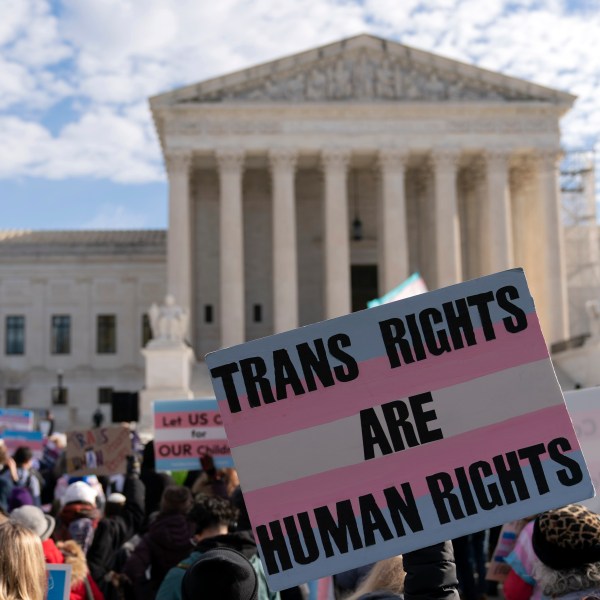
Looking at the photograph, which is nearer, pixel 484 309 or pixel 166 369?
pixel 484 309

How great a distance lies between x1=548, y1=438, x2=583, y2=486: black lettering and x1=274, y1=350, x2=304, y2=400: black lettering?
122 centimetres

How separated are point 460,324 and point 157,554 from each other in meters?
4.52

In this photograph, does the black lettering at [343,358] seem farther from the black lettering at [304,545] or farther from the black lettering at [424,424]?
the black lettering at [304,545]

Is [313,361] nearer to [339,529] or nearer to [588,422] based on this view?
[339,529]

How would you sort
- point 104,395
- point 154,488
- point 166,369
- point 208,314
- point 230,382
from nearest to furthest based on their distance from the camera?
point 230,382
point 154,488
point 166,369
point 208,314
point 104,395

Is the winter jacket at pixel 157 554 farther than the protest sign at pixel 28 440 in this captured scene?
No

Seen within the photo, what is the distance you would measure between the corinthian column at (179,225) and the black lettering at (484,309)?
40725 mm

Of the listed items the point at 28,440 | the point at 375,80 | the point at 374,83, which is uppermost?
the point at 375,80

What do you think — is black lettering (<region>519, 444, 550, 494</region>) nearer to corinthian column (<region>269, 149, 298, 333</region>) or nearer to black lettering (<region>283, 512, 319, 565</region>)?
black lettering (<region>283, 512, 319, 565</region>)

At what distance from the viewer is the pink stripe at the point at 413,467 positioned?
4418 mm

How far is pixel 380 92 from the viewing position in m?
46.7

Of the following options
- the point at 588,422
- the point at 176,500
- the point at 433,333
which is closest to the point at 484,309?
the point at 433,333

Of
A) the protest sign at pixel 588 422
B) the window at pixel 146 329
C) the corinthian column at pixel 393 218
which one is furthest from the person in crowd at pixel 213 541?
the window at pixel 146 329

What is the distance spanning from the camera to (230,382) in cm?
458
